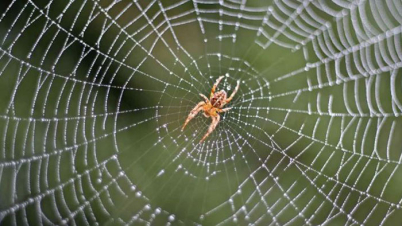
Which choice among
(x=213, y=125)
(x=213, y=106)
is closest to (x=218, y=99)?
(x=213, y=106)

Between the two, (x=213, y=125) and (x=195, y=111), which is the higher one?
(x=195, y=111)

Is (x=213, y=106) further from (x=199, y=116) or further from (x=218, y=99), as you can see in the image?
(x=199, y=116)

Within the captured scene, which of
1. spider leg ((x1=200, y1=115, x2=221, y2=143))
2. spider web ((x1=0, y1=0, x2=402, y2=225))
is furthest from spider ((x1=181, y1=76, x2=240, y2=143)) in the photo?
spider web ((x1=0, y1=0, x2=402, y2=225))

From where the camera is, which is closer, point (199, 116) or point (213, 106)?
point (213, 106)

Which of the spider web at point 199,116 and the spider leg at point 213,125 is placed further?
the spider web at point 199,116

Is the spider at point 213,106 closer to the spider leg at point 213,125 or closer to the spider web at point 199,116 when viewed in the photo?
the spider leg at point 213,125

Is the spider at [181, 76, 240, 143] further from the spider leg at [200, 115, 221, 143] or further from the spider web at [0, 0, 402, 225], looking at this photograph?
the spider web at [0, 0, 402, 225]

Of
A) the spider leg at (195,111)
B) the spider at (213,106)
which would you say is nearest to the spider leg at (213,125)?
the spider at (213,106)

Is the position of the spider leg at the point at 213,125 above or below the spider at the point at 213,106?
below
